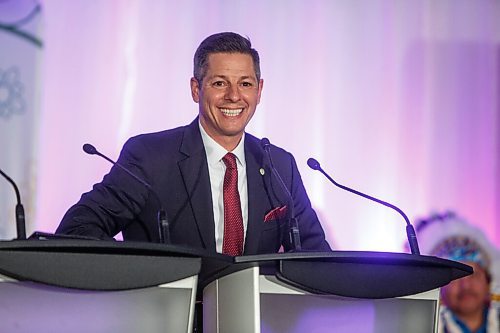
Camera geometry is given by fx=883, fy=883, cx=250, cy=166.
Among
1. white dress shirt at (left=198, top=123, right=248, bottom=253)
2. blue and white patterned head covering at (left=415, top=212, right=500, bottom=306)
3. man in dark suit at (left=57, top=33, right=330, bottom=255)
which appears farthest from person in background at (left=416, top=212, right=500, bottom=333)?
white dress shirt at (left=198, top=123, right=248, bottom=253)

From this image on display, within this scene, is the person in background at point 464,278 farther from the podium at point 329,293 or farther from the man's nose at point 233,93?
the podium at point 329,293

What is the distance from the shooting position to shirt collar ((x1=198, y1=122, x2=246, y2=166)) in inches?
107

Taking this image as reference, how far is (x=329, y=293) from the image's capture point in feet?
5.95

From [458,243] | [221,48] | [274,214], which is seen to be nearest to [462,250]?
[458,243]

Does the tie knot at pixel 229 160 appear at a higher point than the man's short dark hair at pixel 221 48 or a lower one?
lower

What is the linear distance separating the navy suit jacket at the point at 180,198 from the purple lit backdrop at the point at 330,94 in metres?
0.93

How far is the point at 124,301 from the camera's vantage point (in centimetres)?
186

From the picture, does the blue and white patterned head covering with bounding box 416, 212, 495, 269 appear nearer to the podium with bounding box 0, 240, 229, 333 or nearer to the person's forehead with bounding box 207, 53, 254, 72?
the person's forehead with bounding box 207, 53, 254, 72

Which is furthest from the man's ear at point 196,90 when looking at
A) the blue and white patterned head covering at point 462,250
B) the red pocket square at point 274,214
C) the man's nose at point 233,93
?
the blue and white patterned head covering at point 462,250

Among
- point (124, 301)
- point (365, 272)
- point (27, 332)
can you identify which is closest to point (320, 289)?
point (365, 272)

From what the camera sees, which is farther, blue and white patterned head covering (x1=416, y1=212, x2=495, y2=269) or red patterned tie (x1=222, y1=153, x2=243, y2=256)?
blue and white patterned head covering (x1=416, y1=212, x2=495, y2=269)

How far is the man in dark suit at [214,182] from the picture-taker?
2.52 meters

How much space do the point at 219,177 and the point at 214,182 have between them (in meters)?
0.03

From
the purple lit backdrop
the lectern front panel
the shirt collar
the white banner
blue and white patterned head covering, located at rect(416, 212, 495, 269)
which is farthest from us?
blue and white patterned head covering, located at rect(416, 212, 495, 269)
